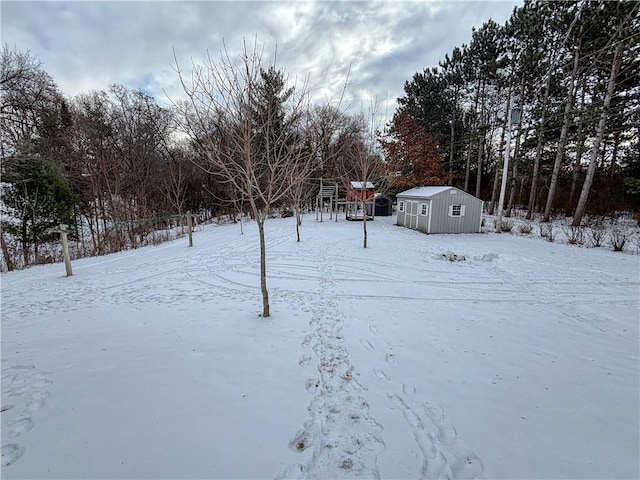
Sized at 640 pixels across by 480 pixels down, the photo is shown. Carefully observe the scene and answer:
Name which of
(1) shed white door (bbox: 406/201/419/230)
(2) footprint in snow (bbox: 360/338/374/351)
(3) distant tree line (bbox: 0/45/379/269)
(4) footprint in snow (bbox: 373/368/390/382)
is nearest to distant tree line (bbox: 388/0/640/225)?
(1) shed white door (bbox: 406/201/419/230)

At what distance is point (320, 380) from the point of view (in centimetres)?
283

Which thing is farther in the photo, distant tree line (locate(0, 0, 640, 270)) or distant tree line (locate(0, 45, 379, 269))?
distant tree line (locate(0, 0, 640, 270))

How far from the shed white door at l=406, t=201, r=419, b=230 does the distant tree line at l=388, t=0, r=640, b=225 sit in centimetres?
646

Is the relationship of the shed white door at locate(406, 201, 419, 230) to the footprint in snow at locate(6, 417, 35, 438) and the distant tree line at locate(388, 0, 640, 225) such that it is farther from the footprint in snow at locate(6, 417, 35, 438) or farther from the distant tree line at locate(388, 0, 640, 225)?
the footprint in snow at locate(6, 417, 35, 438)

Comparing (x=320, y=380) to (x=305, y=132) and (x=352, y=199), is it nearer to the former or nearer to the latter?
(x=305, y=132)

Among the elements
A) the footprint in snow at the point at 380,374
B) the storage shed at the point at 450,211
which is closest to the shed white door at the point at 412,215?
the storage shed at the point at 450,211

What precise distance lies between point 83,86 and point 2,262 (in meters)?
13.3

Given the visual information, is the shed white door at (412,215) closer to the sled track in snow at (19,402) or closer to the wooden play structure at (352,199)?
the wooden play structure at (352,199)

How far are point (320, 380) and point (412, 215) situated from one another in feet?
44.3

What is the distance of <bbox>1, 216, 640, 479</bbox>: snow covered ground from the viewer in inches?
76.5

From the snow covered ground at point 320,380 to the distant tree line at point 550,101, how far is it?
408 inches

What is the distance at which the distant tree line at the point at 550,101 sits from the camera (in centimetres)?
1134

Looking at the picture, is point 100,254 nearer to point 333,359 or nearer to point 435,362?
point 333,359

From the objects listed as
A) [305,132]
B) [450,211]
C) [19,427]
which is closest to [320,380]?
[19,427]
